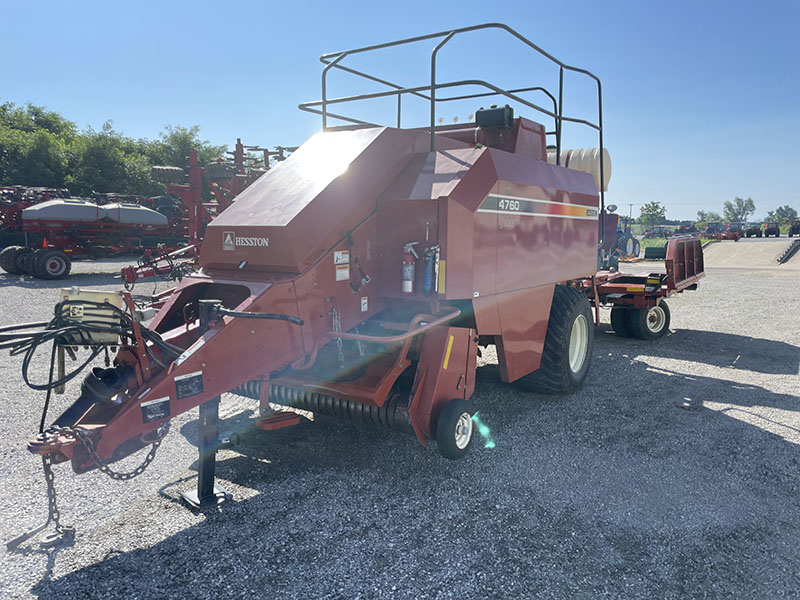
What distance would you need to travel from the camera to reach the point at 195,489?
11.9 feet

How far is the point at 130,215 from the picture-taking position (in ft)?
57.8

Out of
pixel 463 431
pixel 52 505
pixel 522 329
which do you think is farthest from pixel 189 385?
pixel 522 329

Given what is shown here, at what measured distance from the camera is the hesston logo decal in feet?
12.1

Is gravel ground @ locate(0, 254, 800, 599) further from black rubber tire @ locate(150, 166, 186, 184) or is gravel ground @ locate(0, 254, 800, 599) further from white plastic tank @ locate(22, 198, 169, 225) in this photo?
white plastic tank @ locate(22, 198, 169, 225)

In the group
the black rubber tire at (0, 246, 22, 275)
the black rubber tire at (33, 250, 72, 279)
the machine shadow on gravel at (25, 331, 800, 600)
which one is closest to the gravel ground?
the machine shadow on gravel at (25, 331, 800, 600)

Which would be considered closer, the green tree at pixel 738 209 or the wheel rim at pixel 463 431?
the wheel rim at pixel 463 431

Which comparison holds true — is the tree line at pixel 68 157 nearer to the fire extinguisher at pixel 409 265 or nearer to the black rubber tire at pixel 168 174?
the black rubber tire at pixel 168 174

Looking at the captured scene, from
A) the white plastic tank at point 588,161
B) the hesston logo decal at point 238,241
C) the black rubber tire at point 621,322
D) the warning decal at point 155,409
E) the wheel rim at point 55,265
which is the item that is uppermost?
the white plastic tank at point 588,161

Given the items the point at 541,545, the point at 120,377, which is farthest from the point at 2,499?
the point at 541,545

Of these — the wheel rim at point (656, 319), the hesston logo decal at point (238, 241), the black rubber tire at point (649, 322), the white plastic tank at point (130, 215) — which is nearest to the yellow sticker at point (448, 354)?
the hesston logo decal at point (238, 241)

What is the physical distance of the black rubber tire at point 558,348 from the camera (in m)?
5.21

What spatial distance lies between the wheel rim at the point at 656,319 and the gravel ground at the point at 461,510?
111 inches

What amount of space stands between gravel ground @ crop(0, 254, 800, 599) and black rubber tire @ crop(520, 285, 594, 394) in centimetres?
20

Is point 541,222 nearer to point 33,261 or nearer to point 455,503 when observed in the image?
point 455,503
